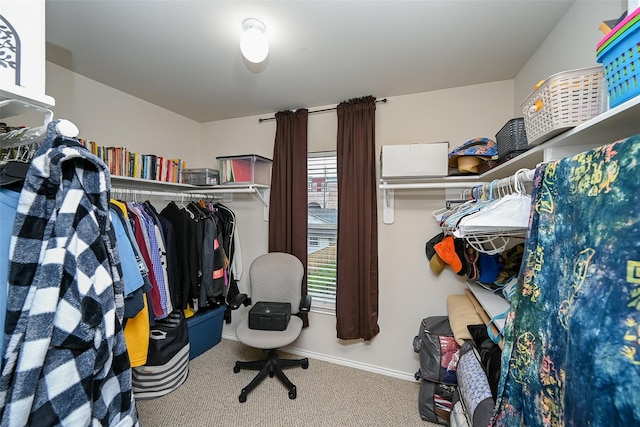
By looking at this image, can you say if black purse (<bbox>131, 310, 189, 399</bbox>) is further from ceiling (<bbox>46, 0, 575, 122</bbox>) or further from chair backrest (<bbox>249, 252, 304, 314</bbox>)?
ceiling (<bbox>46, 0, 575, 122</bbox>)

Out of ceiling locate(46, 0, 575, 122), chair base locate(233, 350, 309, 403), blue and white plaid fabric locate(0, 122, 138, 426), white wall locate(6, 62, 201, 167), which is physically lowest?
chair base locate(233, 350, 309, 403)

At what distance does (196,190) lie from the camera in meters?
2.68

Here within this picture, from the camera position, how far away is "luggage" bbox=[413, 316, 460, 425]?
5.32 feet

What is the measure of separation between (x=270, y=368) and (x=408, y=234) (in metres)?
1.63

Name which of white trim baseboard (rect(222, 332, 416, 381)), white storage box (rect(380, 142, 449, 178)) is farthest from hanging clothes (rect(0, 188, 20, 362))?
white trim baseboard (rect(222, 332, 416, 381))

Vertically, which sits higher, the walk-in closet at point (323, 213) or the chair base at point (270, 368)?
the walk-in closet at point (323, 213)

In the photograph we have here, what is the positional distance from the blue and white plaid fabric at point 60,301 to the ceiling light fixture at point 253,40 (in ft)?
3.06

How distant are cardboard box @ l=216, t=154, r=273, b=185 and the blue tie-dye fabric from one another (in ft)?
7.00

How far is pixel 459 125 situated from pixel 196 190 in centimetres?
259

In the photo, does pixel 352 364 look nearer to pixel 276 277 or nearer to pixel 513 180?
pixel 276 277

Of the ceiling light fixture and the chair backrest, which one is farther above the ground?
the ceiling light fixture

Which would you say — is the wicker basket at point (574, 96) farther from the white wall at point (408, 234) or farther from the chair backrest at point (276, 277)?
the chair backrest at point (276, 277)

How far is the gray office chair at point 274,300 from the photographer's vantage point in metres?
1.93

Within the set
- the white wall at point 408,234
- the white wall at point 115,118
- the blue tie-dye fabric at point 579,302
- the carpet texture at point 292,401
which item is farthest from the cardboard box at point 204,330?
the blue tie-dye fabric at point 579,302
